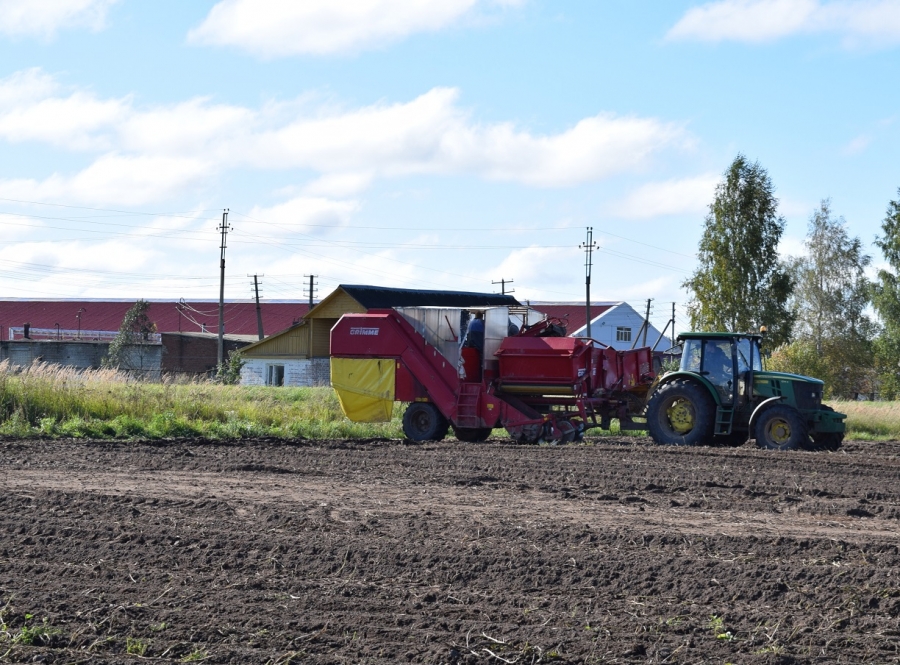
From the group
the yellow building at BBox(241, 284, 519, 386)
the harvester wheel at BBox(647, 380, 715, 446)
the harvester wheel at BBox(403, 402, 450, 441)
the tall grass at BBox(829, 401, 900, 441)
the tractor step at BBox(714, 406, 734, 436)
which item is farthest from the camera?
the yellow building at BBox(241, 284, 519, 386)

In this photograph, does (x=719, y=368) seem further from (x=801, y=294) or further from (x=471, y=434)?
(x=801, y=294)

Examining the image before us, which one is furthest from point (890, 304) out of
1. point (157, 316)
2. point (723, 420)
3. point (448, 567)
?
point (157, 316)

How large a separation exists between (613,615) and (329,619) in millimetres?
1756

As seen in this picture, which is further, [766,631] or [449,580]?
[449,580]

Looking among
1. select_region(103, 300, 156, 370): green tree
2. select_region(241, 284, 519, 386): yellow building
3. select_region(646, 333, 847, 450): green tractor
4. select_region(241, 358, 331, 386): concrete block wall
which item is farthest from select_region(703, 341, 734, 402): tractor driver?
select_region(103, 300, 156, 370): green tree

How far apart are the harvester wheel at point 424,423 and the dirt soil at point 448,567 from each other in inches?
247

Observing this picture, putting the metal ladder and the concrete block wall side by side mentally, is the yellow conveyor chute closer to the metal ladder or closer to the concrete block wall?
the metal ladder

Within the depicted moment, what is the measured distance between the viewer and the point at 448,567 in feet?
25.2

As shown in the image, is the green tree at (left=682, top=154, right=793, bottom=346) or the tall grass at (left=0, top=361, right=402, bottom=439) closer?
the tall grass at (left=0, top=361, right=402, bottom=439)

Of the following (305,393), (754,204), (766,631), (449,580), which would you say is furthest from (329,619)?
(754,204)

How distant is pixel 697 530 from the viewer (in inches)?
358

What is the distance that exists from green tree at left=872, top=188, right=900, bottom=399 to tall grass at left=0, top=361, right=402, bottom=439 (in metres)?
28.8

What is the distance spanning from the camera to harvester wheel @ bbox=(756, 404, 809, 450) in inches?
673

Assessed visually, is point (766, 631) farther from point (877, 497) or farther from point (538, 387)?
point (538, 387)
